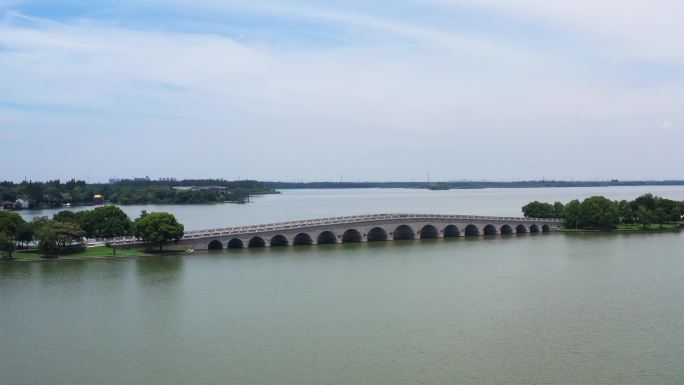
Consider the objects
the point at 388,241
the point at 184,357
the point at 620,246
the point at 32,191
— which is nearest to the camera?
the point at 184,357

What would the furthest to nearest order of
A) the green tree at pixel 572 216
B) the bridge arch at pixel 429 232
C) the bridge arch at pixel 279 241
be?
the green tree at pixel 572 216
the bridge arch at pixel 429 232
the bridge arch at pixel 279 241

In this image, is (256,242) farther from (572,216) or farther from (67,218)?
(572,216)

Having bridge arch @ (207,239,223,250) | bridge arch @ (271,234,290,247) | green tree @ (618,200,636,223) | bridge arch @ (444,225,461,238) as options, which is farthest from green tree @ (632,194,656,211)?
bridge arch @ (207,239,223,250)

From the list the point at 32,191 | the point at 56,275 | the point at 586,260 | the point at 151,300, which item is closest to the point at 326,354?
the point at 151,300

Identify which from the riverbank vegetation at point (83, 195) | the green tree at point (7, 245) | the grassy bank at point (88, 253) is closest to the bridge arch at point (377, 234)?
the grassy bank at point (88, 253)

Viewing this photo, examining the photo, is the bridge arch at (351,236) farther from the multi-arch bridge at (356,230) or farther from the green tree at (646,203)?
the green tree at (646,203)

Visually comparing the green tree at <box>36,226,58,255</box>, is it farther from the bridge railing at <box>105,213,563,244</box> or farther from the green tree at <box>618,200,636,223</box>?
the green tree at <box>618,200,636,223</box>

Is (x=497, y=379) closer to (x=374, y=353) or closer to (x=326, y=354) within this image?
(x=374, y=353)
